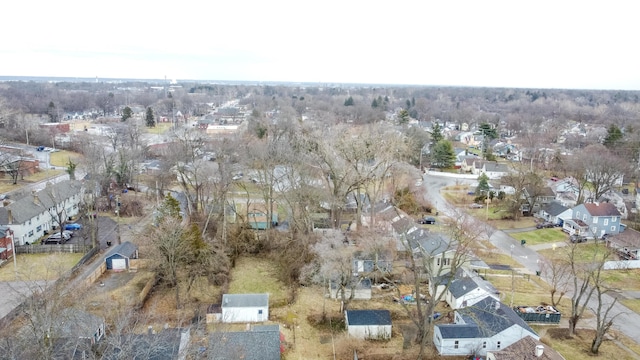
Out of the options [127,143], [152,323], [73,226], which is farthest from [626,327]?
[127,143]

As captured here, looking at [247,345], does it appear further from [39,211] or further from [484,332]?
[39,211]

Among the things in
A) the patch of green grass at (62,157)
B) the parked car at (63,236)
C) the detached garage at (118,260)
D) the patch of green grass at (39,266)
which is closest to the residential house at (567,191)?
the detached garage at (118,260)

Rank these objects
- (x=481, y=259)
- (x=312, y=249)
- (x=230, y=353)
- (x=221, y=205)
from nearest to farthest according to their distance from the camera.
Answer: (x=230, y=353), (x=312, y=249), (x=481, y=259), (x=221, y=205)

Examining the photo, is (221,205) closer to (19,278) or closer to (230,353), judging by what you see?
(19,278)

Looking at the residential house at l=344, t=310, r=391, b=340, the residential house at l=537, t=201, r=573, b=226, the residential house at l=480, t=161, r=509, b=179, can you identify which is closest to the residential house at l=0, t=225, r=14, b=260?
the residential house at l=344, t=310, r=391, b=340

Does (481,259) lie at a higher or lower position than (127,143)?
lower

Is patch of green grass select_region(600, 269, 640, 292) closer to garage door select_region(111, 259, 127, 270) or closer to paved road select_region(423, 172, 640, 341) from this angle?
paved road select_region(423, 172, 640, 341)
